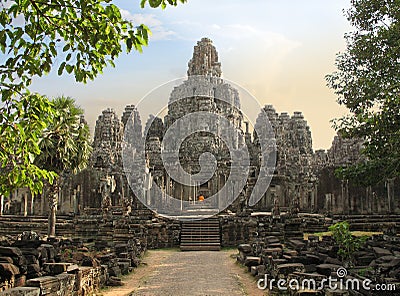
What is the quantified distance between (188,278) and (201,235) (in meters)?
9.77

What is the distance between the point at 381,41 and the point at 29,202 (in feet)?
86.3

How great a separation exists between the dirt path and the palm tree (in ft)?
17.7

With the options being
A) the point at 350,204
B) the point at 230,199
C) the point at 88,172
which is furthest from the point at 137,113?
the point at 350,204

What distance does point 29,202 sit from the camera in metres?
34.7

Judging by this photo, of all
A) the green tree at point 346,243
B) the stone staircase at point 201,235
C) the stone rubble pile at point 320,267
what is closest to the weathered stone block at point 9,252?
the stone rubble pile at point 320,267

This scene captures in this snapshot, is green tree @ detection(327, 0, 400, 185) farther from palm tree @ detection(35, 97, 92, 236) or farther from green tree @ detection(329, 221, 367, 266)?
palm tree @ detection(35, 97, 92, 236)

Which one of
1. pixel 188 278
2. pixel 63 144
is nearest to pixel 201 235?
pixel 63 144

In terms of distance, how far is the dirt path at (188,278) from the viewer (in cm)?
1190

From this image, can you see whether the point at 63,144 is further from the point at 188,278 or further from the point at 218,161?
the point at 218,161

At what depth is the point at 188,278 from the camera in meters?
13.6

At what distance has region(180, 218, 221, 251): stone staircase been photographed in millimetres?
21984

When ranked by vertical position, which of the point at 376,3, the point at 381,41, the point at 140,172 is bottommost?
the point at 140,172

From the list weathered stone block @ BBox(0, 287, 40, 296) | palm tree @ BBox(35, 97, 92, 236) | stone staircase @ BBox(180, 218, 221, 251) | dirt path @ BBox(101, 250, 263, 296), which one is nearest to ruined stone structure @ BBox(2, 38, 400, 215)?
stone staircase @ BBox(180, 218, 221, 251)

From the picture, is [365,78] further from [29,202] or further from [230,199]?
[29,202]
